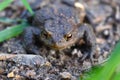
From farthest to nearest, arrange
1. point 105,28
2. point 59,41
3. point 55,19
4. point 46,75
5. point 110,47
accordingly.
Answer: point 105,28 < point 110,47 < point 55,19 < point 59,41 < point 46,75

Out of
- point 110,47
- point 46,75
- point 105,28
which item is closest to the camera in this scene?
point 46,75

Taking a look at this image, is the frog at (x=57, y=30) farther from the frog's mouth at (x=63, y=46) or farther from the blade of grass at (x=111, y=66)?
the blade of grass at (x=111, y=66)

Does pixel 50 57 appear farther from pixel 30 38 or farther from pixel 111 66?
pixel 111 66

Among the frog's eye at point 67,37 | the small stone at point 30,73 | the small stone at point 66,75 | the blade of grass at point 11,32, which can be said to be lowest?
the small stone at point 66,75

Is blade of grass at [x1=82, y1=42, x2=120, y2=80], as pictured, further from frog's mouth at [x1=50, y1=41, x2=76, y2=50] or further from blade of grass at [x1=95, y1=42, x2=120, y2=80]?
frog's mouth at [x1=50, y1=41, x2=76, y2=50]

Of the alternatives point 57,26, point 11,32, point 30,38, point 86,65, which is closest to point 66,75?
point 86,65

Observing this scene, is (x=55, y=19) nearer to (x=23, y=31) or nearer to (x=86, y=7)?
(x=23, y=31)

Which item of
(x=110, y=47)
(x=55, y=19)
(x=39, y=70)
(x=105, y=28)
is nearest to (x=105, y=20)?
(x=105, y=28)

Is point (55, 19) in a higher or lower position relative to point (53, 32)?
higher

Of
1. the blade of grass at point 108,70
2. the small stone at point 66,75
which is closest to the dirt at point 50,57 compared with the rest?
the small stone at point 66,75
